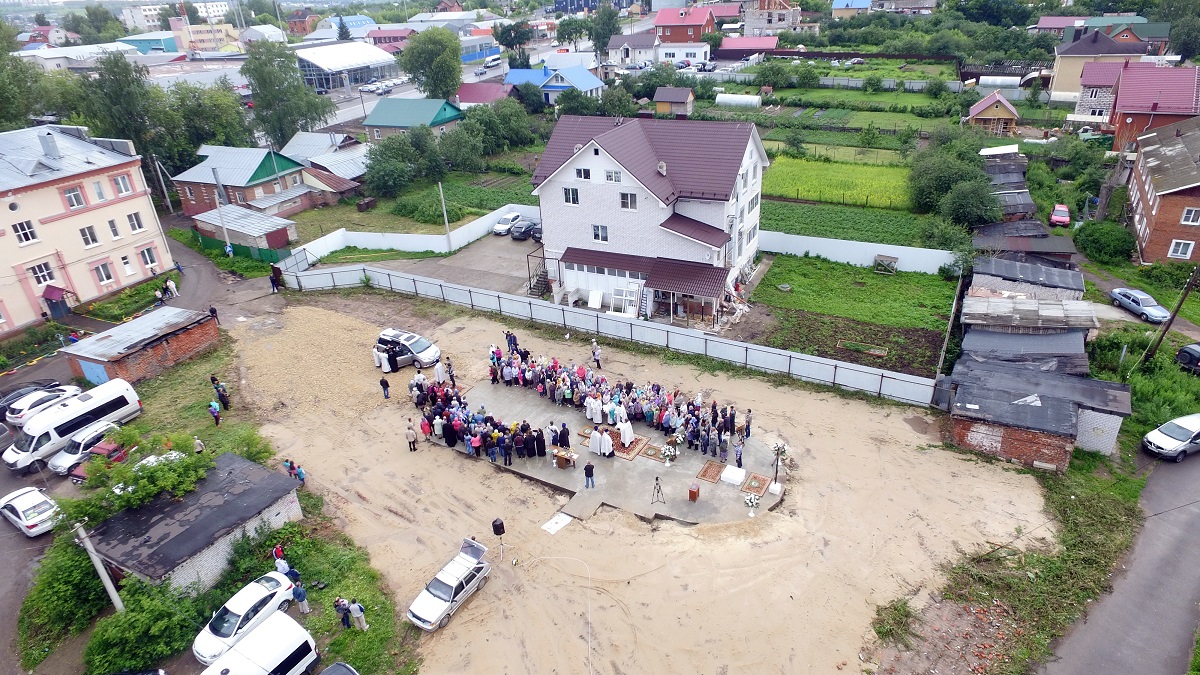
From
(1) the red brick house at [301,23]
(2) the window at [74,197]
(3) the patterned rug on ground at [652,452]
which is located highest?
(1) the red brick house at [301,23]

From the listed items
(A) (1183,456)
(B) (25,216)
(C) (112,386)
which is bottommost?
(A) (1183,456)

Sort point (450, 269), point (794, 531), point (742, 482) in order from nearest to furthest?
1. point (794, 531)
2. point (742, 482)
3. point (450, 269)

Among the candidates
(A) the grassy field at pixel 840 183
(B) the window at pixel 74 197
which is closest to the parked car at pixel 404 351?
(B) the window at pixel 74 197

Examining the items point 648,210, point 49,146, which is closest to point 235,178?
point 49,146

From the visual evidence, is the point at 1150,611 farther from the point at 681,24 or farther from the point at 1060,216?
the point at 681,24

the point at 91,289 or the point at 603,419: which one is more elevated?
the point at 91,289

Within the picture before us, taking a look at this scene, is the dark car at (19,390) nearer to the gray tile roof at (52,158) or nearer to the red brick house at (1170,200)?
the gray tile roof at (52,158)

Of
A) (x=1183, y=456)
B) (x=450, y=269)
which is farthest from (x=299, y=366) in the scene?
(x=1183, y=456)

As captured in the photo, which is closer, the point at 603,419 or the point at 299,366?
the point at 603,419

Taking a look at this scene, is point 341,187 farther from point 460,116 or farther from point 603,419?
point 603,419
